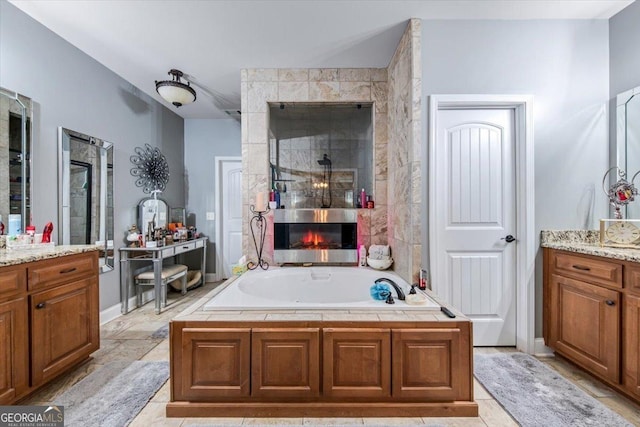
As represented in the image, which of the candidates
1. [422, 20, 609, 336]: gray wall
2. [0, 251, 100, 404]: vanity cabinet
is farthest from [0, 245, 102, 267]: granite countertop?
[422, 20, 609, 336]: gray wall

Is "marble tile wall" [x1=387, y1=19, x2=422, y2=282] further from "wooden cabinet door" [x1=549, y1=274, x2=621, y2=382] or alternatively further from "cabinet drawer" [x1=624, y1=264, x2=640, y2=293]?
"cabinet drawer" [x1=624, y1=264, x2=640, y2=293]

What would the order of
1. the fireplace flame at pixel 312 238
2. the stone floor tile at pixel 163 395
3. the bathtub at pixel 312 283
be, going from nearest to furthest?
the stone floor tile at pixel 163 395 → the bathtub at pixel 312 283 → the fireplace flame at pixel 312 238

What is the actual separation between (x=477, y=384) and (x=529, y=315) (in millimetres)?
771

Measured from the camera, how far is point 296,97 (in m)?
2.87

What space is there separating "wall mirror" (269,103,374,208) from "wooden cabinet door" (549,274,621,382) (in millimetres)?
1746

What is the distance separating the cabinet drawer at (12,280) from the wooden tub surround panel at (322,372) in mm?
881

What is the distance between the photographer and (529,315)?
2.20 m

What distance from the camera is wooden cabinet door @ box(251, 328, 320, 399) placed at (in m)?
1.52

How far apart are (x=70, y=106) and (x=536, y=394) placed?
13.6ft

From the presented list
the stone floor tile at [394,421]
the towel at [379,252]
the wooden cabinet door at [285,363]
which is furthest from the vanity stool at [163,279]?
the stone floor tile at [394,421]

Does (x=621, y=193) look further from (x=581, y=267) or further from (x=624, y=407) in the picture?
(x=624, y=407)

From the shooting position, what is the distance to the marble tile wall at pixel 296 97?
286 cm

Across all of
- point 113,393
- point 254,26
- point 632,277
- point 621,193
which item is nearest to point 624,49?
point 621,193

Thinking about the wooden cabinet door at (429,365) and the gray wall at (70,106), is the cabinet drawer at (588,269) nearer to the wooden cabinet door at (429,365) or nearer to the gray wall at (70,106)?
the wooden cabinet door at (429,365)
